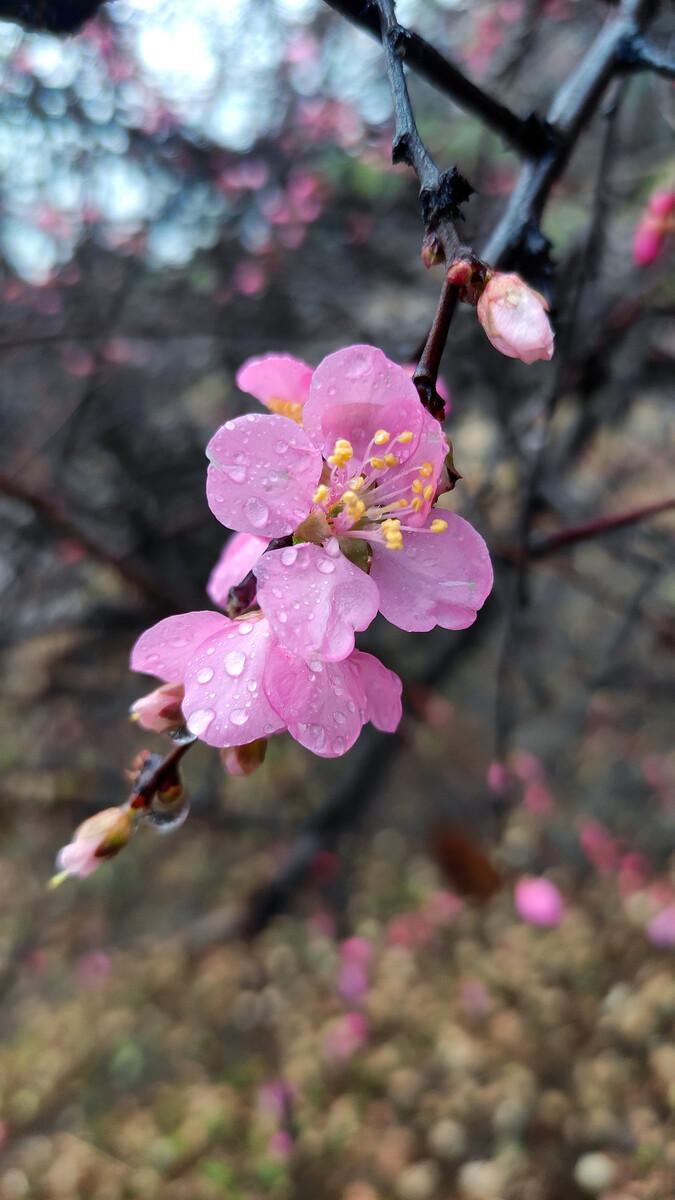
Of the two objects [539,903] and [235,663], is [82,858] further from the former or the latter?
[539,903]

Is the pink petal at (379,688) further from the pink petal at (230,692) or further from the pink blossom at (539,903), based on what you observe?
the pink blossom at (539,903)

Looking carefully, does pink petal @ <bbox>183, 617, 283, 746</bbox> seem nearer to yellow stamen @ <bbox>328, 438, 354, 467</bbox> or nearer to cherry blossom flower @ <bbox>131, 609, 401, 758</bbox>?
cherry blossom flower @ <bbox>131, 609, 401, 758</bbox>

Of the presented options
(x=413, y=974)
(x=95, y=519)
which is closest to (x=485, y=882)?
(x=413, y=974)

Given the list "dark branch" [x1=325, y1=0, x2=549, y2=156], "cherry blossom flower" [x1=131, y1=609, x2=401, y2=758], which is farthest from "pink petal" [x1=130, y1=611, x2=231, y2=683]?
"dark branch" [x1=325, y1=0, x2=549, y2=156]

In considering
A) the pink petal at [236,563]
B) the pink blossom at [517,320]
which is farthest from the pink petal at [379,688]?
the pink blossom at [517,320]

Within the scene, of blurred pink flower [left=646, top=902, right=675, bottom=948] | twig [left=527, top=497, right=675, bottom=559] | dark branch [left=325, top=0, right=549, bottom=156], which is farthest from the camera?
blurred pink flower [left=646, top=902, right=675, bottom=948]

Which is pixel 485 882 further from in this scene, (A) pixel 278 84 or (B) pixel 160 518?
(A) pixel 278 84
